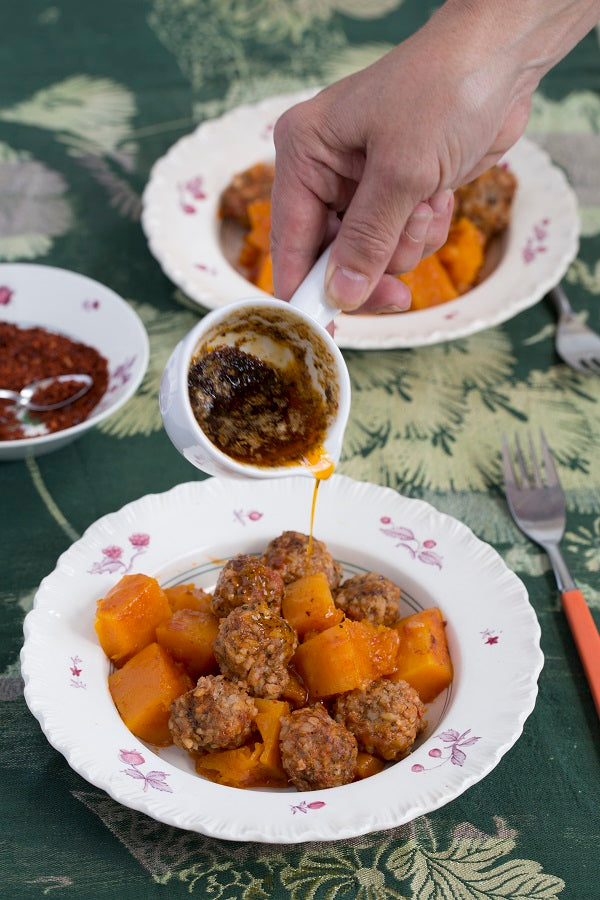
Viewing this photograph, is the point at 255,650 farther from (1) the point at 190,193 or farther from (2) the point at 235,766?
(1) the point at 190,193

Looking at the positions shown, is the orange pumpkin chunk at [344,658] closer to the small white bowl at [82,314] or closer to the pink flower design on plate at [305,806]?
the pink flower design on plate at [305,806]

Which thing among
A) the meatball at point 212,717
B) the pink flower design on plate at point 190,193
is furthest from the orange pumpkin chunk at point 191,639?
the pink flower design on plate at point 190,193

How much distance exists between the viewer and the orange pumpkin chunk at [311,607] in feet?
7.14

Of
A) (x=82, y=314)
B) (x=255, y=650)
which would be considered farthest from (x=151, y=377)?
(x=255, y=650)

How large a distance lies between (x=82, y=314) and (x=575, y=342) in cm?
163

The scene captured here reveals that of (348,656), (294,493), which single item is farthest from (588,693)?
(294,493)

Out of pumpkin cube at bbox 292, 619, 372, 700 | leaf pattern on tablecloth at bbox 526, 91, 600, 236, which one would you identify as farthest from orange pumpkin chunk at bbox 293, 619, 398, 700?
leaf pattern on tablecloth at bbox 526, 91, 600, 236

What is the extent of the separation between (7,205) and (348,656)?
248 cm

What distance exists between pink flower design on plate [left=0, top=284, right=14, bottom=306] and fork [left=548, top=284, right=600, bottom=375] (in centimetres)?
182

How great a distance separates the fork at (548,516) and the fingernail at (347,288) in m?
0.84

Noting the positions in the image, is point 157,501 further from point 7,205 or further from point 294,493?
point 7,205

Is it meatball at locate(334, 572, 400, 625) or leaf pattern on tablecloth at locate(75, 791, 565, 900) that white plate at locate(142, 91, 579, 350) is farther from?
leaf pattern on tablecloth at locate(75, 791, 565, 900)

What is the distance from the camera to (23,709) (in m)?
2.17

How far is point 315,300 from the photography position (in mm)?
2207
